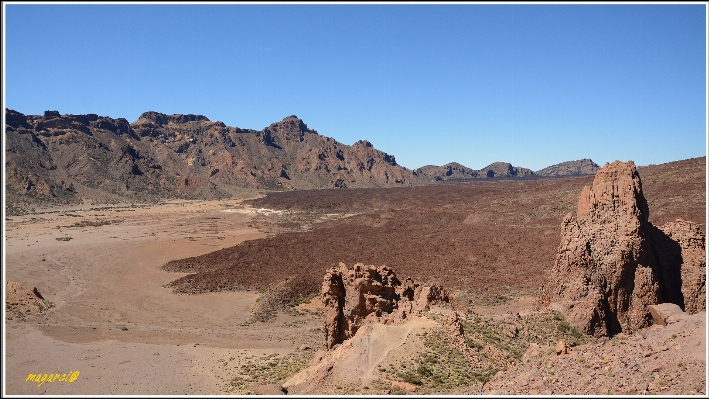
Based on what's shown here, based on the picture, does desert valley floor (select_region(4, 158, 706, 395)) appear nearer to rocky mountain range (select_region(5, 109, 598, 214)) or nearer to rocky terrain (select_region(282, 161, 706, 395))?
rocky terrain (select_region(282, 161, 706, 395))

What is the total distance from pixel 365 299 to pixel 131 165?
145554 millimetres

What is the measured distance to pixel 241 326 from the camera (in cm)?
2814

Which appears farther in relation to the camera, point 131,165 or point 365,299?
point 131,165

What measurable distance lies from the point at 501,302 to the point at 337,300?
13609 mm

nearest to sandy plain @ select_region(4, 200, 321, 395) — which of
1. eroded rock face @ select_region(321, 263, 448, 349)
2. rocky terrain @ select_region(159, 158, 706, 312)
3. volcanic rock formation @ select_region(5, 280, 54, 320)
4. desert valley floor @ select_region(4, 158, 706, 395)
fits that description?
desert valley floor @ select_region(4, 158, 706, 395)

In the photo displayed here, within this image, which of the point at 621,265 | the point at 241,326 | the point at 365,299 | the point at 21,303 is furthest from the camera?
the point at 21,303

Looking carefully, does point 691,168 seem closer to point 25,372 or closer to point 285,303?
point 285,303

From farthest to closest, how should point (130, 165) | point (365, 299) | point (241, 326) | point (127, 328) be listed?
point (130, 165), point (241, 326), point (127, 328), point (365, 299)

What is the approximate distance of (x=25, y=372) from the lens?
21172mm

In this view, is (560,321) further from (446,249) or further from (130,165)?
(130,165)

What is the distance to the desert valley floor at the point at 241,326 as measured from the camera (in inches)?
455

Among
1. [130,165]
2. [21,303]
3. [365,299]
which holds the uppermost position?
[130,165]

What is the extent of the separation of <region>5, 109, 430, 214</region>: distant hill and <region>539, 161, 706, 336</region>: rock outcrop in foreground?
118 metres

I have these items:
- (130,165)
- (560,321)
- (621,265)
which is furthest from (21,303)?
(130,165)
